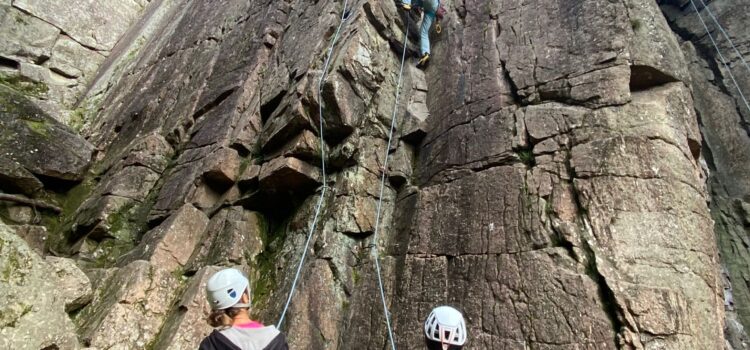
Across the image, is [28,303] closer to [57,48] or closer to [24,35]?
[24,35]

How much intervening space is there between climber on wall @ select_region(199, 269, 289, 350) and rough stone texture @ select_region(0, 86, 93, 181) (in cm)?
1114

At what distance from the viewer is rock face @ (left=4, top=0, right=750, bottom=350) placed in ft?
19.9

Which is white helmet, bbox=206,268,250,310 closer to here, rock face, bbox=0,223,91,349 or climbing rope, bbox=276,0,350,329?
climbing rope, bbox=276,0,350,329

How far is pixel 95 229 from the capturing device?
10281mm

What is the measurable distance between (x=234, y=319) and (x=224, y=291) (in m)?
0.25

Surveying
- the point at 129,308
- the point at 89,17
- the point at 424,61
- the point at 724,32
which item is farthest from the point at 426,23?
the point at 89,17

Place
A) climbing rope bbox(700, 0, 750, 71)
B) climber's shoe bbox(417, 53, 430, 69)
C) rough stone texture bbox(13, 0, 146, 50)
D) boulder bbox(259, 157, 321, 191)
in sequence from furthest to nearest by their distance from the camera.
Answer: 1. rough stone texture bbox(13, 0, 146, 50)
2. climbing rope bbox(700, 0, 750, 71)
3. climber's shoe bbox(417, 53, 430, 69)
4. boulder bbox(259, 157, 321, 191)

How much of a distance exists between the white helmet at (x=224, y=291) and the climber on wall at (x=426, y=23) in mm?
8966

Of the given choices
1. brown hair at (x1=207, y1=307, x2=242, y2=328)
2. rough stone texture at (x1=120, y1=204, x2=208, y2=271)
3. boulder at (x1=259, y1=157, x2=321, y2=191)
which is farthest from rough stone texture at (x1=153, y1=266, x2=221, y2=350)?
brown hair at (x1=207, y1=307, x2=242, y2=328)

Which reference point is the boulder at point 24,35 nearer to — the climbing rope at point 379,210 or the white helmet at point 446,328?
the climbing rope at point 379,210

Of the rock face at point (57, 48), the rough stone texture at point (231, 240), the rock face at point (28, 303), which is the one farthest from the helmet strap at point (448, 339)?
the rock face at point (57, 48)

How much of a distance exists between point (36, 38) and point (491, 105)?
911 inches

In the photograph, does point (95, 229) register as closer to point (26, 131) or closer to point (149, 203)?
point (149, 203)

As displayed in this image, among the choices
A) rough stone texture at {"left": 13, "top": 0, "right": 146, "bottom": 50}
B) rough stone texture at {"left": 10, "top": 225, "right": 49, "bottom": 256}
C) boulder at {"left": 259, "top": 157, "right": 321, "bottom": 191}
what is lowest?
rough stone texture at {"left": 10, "top": 225, "right": 49, "bottom": 256}
